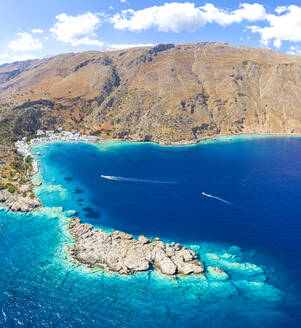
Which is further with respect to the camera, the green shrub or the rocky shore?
the green shrub

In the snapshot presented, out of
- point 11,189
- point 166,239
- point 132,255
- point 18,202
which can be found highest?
point 11,189

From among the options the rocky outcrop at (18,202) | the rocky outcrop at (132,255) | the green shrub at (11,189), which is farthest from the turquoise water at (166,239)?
the green shrub at (11,189)

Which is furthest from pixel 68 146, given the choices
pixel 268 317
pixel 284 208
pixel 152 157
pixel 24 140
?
pixel 268 317

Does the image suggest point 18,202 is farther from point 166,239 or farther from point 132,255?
point 166,239

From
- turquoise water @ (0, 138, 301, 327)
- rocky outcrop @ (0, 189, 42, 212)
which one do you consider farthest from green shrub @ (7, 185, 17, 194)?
turquoise water @ (0, 138, 301, 327)

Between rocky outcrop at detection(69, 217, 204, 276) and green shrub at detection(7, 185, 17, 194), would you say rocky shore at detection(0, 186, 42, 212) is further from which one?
rocky outcrop at detection(69, 217, 204, 276)

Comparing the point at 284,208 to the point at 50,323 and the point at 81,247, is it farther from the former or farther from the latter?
the point at 50,323

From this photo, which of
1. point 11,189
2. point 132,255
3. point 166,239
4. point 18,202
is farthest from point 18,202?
point 166,239
